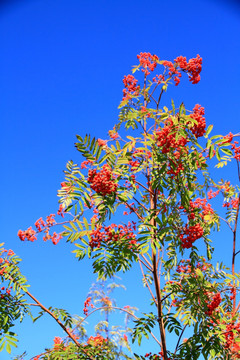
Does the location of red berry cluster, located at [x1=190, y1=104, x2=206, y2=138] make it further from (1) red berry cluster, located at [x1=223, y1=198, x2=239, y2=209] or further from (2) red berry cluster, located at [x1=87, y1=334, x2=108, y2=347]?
(2) red berry cluster, located at [x1=87, y1=334, x2=108, y2=347]

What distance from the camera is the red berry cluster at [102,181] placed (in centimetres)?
414

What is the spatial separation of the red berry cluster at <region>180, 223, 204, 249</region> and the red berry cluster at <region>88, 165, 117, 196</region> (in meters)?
1.41

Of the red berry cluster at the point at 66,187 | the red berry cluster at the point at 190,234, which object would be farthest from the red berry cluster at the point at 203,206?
the red berry cluster at the point at 66,187

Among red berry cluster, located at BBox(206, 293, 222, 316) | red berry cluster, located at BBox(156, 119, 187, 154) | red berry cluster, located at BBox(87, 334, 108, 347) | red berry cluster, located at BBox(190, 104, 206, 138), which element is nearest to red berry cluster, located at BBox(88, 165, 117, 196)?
red berry cluster, located at BBox(156, 119, 187, 154)

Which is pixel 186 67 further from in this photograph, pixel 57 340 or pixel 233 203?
pixel 57 340

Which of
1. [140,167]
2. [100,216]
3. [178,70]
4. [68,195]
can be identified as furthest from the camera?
[178,70]

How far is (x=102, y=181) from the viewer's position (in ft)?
13.6

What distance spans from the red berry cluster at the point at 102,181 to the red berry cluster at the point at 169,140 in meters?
0.86

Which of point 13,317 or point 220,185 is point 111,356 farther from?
point 220,185

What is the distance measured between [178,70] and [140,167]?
7.26 feet

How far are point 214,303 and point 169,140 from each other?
231cm

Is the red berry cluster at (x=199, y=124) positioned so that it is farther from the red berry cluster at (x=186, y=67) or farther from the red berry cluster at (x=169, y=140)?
the red berry cluster at (x=186, y=67)

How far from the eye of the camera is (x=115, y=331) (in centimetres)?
732

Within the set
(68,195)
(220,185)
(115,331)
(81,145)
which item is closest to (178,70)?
(220,185)
